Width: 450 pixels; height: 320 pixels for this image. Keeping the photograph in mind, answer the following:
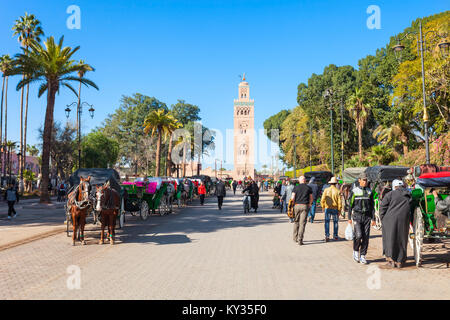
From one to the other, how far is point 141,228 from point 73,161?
4219 centimetres

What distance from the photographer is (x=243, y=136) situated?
121938 mm

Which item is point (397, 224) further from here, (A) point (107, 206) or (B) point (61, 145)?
(B) point (61, 145)

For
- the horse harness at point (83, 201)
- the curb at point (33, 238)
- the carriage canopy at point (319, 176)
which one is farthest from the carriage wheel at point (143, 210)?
the carriage canopy at point (319, 176)

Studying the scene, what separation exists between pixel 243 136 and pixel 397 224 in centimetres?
11423

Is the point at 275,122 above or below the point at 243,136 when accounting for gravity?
above

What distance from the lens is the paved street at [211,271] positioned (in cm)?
604

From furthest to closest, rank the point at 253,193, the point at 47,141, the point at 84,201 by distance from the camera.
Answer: the point at 47,141, the point at 253,193, the point at 84,201

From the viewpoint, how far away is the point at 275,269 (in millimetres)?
7797

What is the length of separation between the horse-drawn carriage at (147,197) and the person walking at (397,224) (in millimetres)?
10167

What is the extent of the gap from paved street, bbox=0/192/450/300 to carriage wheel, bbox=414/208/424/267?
0.26 metres

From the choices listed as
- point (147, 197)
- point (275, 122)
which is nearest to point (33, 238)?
point (147, 197)

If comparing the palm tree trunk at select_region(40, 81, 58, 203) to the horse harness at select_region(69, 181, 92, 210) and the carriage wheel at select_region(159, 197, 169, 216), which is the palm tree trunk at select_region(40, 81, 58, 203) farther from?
the horse harness at select_region(69, 181, 92, 210)
